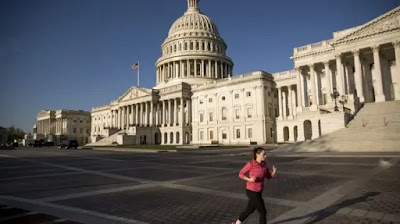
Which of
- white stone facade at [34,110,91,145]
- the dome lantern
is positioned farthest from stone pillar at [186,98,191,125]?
white stone facade at [34,110,91,145]

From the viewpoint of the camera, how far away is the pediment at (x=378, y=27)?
4406 cm

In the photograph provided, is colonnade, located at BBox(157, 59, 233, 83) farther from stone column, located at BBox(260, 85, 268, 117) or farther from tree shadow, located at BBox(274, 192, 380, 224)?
tree shadow, located at BBox(274, 192, 380, 224)

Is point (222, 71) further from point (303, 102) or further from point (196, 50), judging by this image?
point (303, 102)

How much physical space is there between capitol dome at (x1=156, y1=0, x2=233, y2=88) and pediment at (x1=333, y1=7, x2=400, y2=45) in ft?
194

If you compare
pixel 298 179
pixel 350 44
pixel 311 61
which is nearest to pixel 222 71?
pixel 311 61

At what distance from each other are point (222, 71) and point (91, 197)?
338 ft

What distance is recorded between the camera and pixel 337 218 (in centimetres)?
679

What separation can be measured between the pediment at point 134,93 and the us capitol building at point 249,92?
0.36 meters

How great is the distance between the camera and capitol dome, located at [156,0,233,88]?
10619cm

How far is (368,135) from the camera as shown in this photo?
106 ft

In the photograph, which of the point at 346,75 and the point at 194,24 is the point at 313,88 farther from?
the point at 194,24

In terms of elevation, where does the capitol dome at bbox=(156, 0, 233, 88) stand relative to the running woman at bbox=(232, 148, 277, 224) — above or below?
above

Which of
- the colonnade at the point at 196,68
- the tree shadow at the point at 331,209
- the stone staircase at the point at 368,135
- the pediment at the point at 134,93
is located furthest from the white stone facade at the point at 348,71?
the pediment at the point at 134,93

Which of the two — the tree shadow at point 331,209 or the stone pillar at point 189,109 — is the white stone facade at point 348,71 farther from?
the stone pillar at point 189,109
